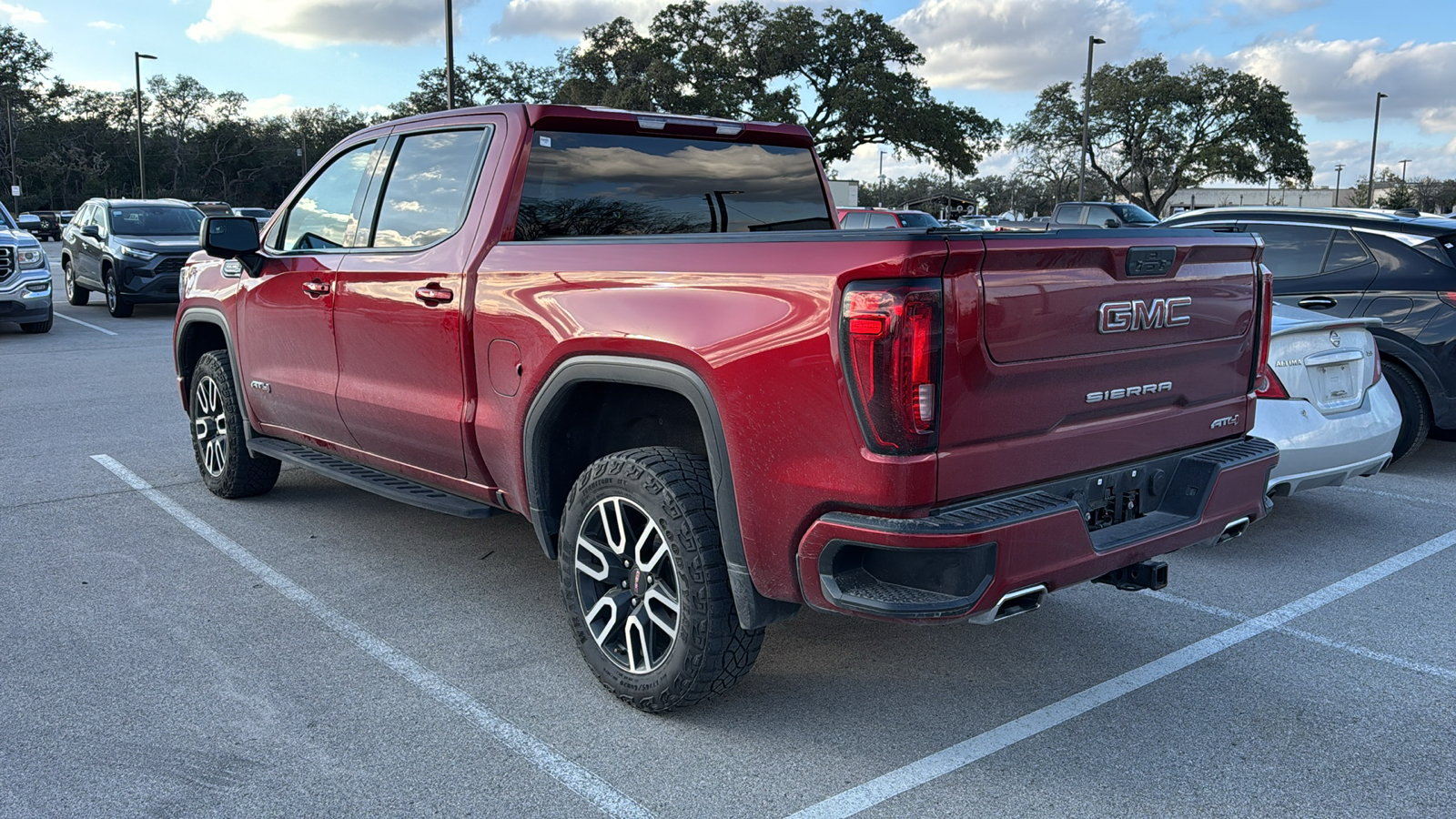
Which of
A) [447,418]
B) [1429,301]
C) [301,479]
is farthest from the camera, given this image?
[1429,301]

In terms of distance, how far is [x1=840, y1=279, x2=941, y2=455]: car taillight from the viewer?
2.73 m

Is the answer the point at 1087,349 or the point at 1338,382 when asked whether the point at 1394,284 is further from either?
the point at 1087,349

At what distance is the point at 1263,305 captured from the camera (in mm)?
3793

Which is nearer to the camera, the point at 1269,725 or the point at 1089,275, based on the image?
the point at 1089,275

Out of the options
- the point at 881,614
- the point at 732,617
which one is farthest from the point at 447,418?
the point at 881,614

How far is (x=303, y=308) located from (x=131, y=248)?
43.6 ft

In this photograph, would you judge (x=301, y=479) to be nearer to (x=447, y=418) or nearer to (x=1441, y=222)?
(x=447, y=418)

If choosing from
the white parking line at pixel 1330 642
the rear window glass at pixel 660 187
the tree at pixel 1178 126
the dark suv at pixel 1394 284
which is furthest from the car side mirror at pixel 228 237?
the tree at pixel 1178 126

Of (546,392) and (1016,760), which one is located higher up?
(546,392)

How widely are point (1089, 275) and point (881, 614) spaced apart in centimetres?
111

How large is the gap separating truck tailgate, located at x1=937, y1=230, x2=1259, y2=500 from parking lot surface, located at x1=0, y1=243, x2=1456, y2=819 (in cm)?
89

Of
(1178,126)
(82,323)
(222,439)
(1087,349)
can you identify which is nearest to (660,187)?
(1087,349)

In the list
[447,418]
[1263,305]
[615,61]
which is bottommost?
[447,418]

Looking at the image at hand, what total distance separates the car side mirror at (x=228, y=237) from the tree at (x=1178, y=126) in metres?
54.2
